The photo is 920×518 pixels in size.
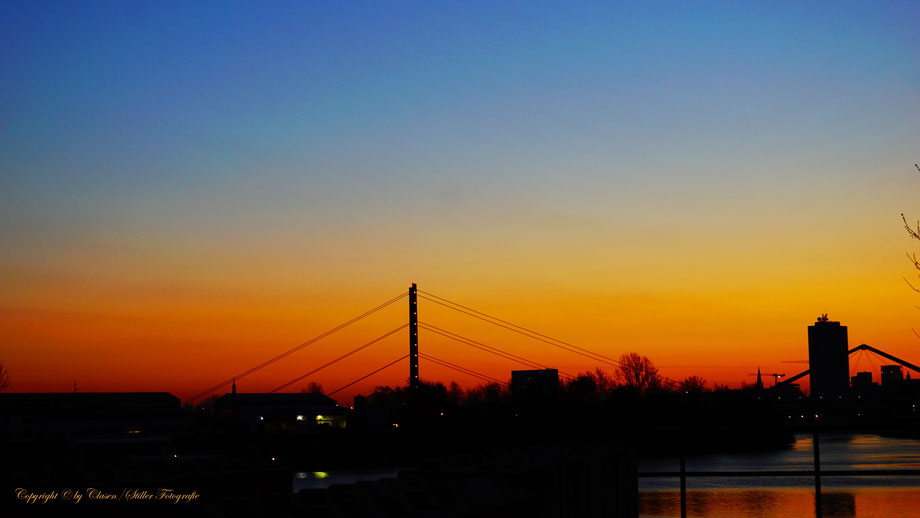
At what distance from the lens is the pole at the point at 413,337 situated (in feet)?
311

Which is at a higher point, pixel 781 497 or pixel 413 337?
pixel 413 337

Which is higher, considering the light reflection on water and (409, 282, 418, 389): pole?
(409, 282, 418, 389): pole

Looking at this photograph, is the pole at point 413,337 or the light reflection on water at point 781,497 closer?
the light reflection on water at point 781,497

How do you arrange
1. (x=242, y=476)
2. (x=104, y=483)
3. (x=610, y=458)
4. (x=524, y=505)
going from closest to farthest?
(x=524, y=505), (x=104, y=483), (x=242, y=476), (x=610, y=458)

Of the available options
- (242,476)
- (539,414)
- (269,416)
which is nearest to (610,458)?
(242,476)

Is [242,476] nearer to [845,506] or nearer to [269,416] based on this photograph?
[845,506]

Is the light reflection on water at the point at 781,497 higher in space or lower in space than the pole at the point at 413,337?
lower

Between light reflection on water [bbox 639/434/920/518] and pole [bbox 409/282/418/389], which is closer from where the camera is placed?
light reflection on water [bbox 639/434/920/518]

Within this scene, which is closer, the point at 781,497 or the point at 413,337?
the point at 781,497

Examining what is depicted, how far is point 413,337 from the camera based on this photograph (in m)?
97.4

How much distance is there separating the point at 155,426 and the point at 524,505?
97578 mm

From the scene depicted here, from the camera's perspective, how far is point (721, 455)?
356ft

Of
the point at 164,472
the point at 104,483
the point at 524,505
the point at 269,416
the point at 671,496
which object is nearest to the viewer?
the point at 524,505

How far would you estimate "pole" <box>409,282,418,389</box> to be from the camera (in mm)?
94750
